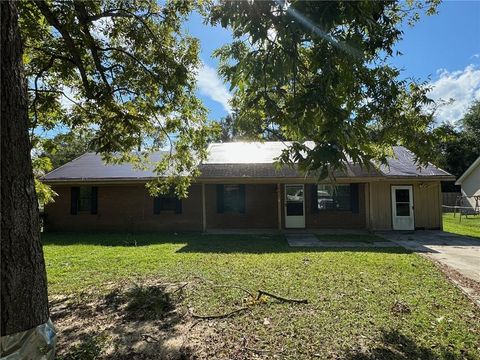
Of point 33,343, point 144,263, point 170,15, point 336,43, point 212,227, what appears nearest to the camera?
point 33,343

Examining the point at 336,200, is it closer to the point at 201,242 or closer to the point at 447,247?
the point at 447,247

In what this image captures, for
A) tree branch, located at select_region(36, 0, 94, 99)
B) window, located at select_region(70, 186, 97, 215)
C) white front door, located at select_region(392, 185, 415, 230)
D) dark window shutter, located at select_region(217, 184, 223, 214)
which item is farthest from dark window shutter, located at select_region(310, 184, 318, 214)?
tree branch, located at select_region(36, 0, 94, 99)

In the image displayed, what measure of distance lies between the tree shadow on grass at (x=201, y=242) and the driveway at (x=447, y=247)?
3.02 feet

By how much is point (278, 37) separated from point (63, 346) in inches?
170

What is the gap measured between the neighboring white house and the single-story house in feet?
48.8

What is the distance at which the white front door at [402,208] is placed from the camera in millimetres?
14742

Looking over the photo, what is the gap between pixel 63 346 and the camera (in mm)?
4082

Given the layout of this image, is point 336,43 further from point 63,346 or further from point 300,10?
point 63,346

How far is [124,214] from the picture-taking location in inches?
603

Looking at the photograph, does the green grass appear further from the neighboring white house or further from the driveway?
the neighboring white house

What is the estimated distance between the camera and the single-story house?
1481 centimetres

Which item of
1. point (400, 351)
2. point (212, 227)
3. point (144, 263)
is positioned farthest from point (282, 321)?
point (212, 227)

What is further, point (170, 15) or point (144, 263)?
point (144, 263)

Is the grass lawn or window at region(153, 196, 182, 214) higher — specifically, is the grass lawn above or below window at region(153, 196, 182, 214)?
below
